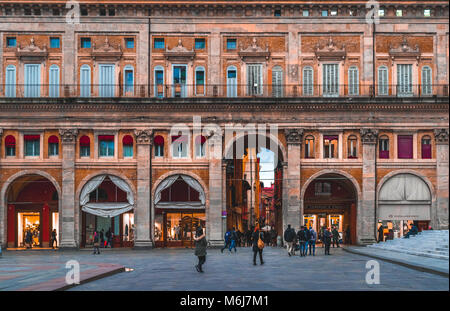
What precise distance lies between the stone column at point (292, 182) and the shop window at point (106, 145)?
39.4 ft

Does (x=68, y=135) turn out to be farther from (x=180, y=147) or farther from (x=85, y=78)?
(x=180, y=147)

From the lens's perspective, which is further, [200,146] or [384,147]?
[384,147]

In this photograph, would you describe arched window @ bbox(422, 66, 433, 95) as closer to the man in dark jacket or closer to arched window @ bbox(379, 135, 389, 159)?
arched window @ bbox(379, 135, 389, 159)

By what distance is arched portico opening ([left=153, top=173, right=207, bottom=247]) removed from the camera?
4597 cm

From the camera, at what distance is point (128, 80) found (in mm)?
46406

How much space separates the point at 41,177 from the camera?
4738cm

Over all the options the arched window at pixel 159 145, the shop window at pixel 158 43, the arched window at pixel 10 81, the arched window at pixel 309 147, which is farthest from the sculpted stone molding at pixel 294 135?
the arched window at pixel 10 81

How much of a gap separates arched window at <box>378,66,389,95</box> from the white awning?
1875 centimetres

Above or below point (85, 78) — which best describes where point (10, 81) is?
below

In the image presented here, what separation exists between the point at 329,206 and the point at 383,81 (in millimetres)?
10181

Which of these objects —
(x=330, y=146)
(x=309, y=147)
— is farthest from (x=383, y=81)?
(x=309, y=147)

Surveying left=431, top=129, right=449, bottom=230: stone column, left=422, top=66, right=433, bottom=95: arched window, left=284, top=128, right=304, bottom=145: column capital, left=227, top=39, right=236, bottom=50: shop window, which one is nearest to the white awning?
left=284, top=128, right=304, bottom=145: column capital
